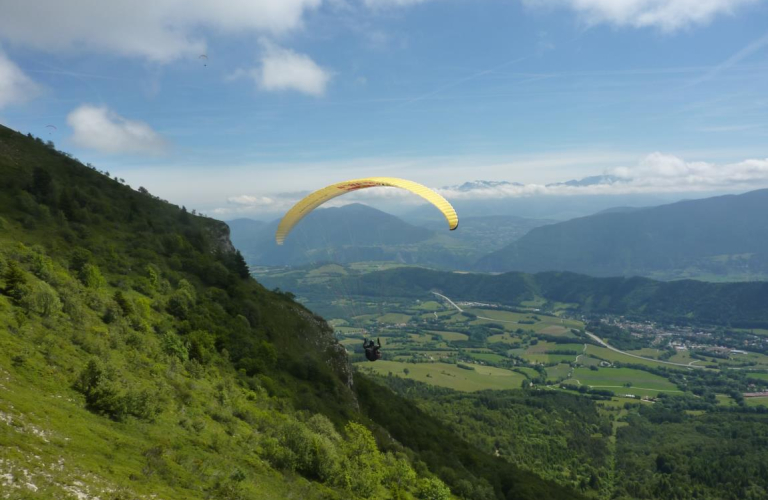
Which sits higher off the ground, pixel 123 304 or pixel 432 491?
pixel 123 304

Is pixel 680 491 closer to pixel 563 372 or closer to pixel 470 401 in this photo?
pixel 470 401

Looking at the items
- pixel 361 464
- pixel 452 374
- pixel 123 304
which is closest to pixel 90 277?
pixel 123 304

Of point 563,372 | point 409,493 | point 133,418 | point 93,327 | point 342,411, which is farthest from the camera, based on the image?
point 563,372

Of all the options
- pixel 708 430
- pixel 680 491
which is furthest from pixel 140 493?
pixel 708 430

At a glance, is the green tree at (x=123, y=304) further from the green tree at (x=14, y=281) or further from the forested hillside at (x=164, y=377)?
the green tree at (x=14, y=281)

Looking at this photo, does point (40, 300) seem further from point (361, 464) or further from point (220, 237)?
point (220, 237)

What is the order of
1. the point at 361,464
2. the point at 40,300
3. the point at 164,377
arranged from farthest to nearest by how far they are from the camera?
1. the point at 361,464
2. the point at 164,377
3. the point at 40,300

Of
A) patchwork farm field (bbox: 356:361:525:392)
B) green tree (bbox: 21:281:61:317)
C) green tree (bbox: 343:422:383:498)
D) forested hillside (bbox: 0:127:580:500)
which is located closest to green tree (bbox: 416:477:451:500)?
forested hillside (bbox: 0:127:580:500)

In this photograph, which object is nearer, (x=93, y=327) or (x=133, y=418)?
(x=133, y=418)
